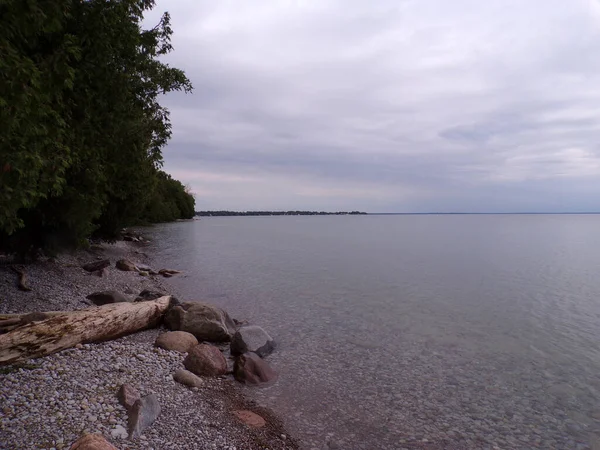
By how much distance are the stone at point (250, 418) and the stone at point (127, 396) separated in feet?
6.21

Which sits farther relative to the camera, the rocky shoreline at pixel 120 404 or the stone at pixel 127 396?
the stone at pixel 127 396

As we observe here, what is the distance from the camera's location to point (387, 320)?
17.1m

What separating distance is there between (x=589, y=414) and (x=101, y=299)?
14424 mm

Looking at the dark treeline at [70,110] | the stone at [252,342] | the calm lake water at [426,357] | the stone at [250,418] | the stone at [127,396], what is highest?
the dark treeline at [70,110]

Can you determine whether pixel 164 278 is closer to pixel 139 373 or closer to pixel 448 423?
pixel 139 373

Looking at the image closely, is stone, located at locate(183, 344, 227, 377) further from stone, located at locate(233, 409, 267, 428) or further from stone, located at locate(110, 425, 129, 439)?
stone, located at locate(110, 425, 129, 439)

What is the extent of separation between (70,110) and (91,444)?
9.11 metres

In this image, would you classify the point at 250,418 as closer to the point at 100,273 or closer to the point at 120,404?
the point at 120,404

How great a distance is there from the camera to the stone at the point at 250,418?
7669 millimetres

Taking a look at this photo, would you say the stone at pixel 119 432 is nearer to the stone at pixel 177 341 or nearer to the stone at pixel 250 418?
the stone at pixel 250 418

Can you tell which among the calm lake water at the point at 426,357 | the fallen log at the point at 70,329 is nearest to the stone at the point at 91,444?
the fallen log at the point at 70,329

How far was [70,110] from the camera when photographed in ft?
36.9

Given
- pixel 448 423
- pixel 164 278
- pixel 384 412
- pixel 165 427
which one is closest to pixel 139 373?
pixel 165 427

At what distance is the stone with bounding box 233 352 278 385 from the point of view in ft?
32.3
